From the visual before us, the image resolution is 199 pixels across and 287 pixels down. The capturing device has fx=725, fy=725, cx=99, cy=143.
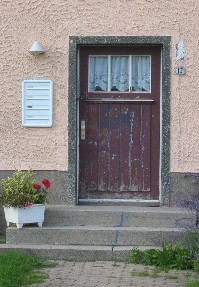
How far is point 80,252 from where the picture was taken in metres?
9.05

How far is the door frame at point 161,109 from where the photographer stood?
10180 mm

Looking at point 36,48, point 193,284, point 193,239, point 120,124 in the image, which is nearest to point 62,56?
point 36,48

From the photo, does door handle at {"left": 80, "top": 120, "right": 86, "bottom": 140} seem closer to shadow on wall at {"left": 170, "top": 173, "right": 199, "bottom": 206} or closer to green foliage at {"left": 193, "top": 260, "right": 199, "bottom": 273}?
shadow on wall at {"left": 170, "top": 173, "right": 199, "bottom": 206}

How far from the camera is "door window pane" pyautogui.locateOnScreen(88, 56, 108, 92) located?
10.6m

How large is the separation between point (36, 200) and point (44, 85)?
1.80 metres

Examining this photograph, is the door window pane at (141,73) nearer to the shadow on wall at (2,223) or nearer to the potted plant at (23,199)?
the potted plant at (23,199)

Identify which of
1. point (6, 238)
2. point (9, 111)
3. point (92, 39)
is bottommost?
point (6, 238)

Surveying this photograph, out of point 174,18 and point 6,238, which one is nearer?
point 6,238

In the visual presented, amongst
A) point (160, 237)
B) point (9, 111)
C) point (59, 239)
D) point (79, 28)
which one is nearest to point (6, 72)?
point (9, 111)

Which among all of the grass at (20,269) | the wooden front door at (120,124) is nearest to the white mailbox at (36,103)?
the wooden front door at (120,124)

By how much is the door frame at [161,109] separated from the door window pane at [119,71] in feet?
1.13

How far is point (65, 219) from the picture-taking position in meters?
9.78

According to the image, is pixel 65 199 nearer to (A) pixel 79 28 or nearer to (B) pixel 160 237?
(B) pixel 160 237

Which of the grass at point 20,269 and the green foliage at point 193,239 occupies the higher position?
the green foliage at point 193,239
